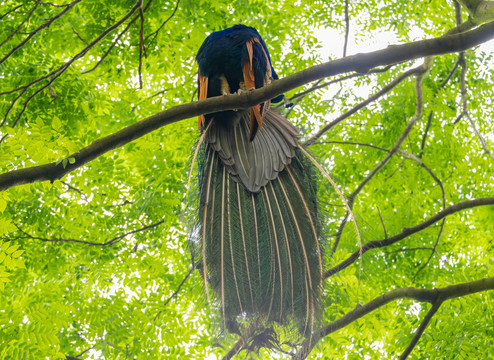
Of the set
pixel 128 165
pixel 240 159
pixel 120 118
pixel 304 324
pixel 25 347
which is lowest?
pixel 304 324

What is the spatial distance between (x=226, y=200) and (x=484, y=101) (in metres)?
4.04

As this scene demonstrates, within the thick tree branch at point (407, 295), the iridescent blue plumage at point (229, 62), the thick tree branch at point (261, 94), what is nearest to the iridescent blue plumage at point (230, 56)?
the iridescent blue plumage at point (229, 62)

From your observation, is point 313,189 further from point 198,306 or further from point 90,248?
point 90,248

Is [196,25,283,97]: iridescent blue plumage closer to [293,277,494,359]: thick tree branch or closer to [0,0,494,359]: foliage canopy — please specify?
[0,0,494,359]: foliage canopy

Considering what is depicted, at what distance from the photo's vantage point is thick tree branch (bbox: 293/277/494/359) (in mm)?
3164

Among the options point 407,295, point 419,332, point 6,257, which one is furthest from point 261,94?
point 419,332

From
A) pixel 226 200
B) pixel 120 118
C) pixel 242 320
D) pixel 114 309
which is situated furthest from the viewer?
pixel 120 118

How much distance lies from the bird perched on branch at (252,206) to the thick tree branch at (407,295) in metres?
0.11

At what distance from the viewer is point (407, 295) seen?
3.41 metres

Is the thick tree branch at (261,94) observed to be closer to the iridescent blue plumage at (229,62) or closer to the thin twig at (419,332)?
the iridescent blue plumage at (229,62)

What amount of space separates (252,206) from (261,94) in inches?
58.6

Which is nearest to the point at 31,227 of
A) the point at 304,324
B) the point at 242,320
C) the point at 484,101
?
the point at 242,320

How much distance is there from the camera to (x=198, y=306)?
3.31 meters

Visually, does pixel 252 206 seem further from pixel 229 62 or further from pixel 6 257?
pixel 6 257
